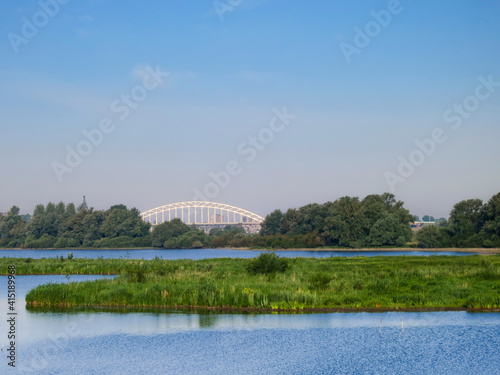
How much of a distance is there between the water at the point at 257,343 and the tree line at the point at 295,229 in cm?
6707

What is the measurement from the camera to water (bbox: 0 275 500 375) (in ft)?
55.4

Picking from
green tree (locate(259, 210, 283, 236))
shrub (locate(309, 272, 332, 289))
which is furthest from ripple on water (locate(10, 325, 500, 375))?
green tree (locate(259, 210, 283, 236))

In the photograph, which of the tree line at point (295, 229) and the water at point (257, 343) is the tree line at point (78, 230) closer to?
the tree line at point (295, 229)

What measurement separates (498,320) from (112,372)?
14879 millimetres

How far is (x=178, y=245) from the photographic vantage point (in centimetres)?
12281

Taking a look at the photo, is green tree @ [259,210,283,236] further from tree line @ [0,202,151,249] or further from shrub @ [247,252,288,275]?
shrub @ [247,252,288,275]

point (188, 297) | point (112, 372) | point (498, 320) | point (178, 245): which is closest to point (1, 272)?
point (188, 297)

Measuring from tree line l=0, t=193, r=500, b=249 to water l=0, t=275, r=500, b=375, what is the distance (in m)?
67.1

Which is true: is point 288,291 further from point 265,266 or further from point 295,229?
point 295,229

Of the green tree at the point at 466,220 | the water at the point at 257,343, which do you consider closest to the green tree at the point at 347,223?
the green tree at the point at 466,220

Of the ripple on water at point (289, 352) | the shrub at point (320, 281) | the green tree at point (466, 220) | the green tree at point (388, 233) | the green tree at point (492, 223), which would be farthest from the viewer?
the green tree at point (388, 233)

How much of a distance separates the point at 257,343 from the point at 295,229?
9669 centimetres

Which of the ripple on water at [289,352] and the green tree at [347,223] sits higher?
the green tree at [347,223]

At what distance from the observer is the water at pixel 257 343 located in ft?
55.4
